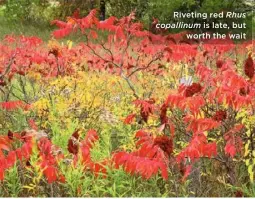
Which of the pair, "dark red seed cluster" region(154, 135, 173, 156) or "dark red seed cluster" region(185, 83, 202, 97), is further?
"dark red seed cluster" region(185, 83, 202, 97)

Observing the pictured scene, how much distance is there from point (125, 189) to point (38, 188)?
28.3 inches

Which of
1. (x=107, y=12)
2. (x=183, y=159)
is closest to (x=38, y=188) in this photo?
(x=183, y=159)

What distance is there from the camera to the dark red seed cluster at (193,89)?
13.6 ft

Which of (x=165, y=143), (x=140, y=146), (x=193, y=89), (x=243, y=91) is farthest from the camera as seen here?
(x=140, y=146)

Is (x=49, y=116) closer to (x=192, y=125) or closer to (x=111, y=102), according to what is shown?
(x=111, y=102)

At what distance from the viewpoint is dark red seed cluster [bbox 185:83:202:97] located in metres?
4.16

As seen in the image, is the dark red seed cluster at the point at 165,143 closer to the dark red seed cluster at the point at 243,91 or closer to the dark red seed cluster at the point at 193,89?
the dark red seed cluster at the point at 193,89

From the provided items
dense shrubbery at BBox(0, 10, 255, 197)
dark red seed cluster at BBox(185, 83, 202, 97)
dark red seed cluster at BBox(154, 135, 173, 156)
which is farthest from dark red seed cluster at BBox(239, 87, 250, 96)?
dark red seed cluster at BBox(154, 135, 173, 156)

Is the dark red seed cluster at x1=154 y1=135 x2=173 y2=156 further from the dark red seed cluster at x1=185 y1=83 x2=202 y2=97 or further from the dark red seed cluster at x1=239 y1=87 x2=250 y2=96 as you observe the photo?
the dark red seed cluster at x1=239 y1=87 x2=250 y2=96

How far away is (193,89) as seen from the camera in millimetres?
4160

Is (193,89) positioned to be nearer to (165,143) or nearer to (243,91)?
(243,91)

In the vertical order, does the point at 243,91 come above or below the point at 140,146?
above

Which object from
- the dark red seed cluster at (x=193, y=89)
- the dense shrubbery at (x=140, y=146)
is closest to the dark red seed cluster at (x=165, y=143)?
the dense shrubbery at (x=140, y=146)

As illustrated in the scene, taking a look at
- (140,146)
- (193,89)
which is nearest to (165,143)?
(193,89)
